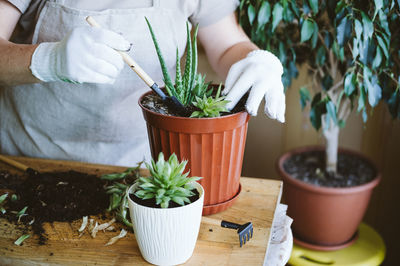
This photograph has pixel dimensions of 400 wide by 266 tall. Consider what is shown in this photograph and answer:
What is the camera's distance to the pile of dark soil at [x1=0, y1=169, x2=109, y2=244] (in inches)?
35.8

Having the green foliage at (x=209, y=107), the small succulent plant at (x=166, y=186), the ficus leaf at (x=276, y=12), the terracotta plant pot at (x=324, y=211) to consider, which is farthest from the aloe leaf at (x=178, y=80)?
the terracotta plant pot at (x=324, y=211)

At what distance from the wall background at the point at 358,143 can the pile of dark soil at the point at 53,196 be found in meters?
1.07

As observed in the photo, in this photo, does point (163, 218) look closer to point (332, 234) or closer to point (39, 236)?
point (39, 236)

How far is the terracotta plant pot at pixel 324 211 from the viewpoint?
60.2 inches

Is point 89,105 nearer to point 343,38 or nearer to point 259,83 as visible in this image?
point 259,83

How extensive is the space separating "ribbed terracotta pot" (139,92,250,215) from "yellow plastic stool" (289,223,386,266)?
0.81 meters

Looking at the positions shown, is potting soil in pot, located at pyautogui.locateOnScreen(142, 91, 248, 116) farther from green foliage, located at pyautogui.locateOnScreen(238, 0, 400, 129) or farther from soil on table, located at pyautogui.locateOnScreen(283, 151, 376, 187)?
soil on table, located at pyautogui.locateOnScreen(283, 151, 376, 187)

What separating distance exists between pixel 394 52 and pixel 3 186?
140 cm

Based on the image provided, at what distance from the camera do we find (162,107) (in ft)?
3.05

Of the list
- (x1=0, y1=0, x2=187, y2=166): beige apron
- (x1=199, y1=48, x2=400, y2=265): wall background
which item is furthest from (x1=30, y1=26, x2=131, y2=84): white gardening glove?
(x1=199, y1=48, x2=400, y2=265): wall background

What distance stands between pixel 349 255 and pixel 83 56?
134 centimetres

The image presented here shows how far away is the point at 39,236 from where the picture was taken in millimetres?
859

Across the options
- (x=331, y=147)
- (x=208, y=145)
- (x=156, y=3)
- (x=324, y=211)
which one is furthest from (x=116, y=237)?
(x=331, y=147)

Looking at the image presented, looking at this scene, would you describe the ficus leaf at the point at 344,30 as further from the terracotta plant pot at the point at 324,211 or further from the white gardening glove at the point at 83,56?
the white gardening glove at the point at 83,56
